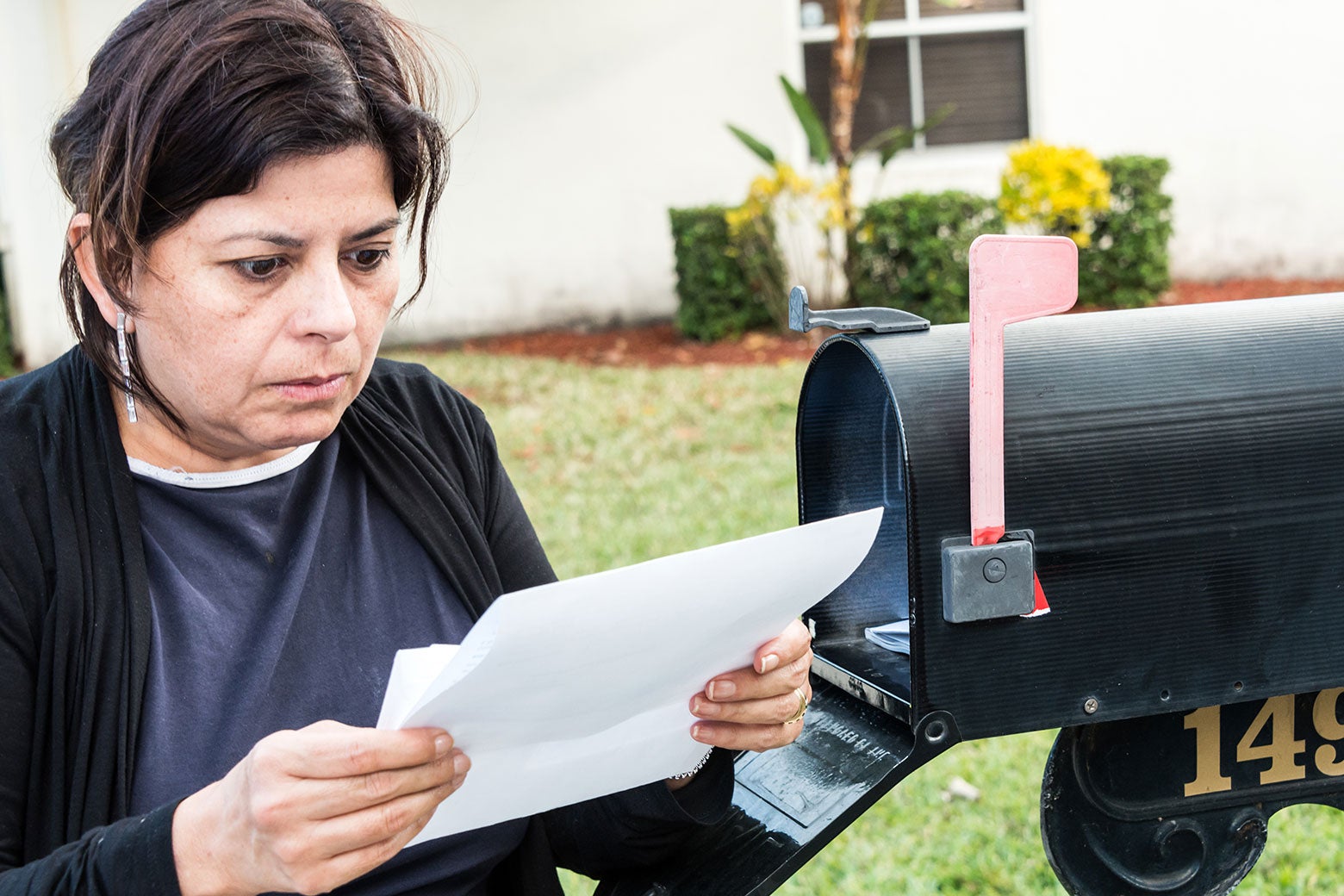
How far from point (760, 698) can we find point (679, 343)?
24.0ft

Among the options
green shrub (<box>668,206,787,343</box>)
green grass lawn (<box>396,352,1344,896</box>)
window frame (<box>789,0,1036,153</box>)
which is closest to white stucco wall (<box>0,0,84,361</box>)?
green grass lawn (<box>396,352,1344,896</box>)

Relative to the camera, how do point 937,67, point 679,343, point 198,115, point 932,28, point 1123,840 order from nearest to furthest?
point 198,115 → point 1123,840 → point 679,343 → point 932,28 → point 937,67

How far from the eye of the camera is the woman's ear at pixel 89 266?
134 cm

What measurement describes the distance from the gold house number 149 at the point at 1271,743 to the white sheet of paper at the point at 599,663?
58cm

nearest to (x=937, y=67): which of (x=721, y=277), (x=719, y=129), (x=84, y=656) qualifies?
(x=719, y=129)

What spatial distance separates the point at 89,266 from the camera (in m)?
1.36

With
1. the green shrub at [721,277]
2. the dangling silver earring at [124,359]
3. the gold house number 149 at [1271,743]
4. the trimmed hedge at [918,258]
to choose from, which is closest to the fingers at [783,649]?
the gold house number 149 at [1271,743]

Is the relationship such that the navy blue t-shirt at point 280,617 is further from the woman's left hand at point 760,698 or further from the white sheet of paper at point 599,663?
the woman's left hand at point 760,698

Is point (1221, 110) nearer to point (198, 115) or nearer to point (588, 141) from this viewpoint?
point (588, 141)

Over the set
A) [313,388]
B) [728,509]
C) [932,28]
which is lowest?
[728,509]

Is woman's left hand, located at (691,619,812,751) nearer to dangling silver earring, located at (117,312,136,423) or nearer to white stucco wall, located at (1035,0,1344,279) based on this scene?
dangling silver earring, located at (117,312,136,423)

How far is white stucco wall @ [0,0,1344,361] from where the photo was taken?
29.1 feet

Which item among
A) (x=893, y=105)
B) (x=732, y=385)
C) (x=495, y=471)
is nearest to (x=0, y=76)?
(x=732, y=385)

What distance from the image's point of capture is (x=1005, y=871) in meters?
2.61
